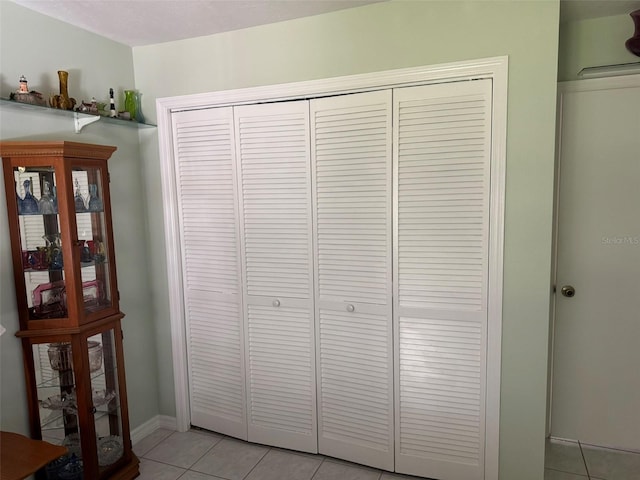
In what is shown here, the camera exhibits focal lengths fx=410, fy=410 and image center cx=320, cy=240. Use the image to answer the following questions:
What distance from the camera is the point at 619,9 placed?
78.7 inches

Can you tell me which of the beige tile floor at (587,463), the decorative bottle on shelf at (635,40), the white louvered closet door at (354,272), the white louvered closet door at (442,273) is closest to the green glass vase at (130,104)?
the white louvered closet door at (354,272)

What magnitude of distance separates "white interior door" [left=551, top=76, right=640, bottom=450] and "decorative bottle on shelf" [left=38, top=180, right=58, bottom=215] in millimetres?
2621

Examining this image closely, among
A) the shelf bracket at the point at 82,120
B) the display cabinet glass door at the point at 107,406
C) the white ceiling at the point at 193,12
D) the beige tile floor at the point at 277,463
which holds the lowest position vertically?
the beige tile floor at the point at 277,463

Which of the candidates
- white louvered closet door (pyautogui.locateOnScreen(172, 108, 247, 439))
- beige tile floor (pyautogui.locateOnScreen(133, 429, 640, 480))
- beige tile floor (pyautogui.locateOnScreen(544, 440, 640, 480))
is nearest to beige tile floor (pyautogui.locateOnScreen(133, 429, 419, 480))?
beige tile floor (pyautogui.locateOnScreen(133, 429, 640, 480))

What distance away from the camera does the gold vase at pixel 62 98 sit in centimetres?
200

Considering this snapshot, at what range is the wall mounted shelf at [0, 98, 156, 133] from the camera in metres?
1.83

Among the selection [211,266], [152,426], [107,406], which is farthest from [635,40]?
[152,426]

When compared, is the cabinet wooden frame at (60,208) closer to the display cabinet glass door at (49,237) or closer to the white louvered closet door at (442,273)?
the display cabinet glass door at (49,237)

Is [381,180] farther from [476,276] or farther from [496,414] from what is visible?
[496,414]

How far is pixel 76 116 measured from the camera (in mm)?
2137

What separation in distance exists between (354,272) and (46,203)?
1.52 m

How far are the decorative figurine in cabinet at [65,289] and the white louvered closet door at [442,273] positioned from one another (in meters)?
1.52

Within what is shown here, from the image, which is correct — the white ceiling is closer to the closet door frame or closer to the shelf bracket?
the closet door frame

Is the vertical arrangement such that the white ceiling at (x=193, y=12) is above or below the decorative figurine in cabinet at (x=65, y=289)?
above
